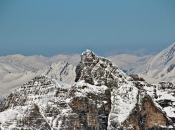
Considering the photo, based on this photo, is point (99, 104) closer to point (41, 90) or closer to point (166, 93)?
point (41, 90)

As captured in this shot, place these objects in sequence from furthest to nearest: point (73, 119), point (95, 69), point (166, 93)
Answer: point (166, 93) < point (95, 69) < point (73, 119)

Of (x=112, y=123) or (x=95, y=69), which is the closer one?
(x=112, y=123)

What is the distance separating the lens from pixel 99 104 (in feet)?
422

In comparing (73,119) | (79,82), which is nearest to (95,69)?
(79,82)

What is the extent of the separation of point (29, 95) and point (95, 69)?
12.7 metres

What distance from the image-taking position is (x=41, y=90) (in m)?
131

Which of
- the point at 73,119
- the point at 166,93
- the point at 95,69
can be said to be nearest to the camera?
the point at 73,119

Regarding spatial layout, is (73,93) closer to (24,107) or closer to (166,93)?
(24,107)

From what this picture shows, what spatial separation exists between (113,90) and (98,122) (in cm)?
765

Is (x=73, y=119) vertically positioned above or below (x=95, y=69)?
below

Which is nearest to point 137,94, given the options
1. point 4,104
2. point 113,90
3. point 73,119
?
point 113,90

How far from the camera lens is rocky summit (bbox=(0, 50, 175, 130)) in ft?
409

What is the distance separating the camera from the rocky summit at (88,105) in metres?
125

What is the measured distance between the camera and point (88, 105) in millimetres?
127188
